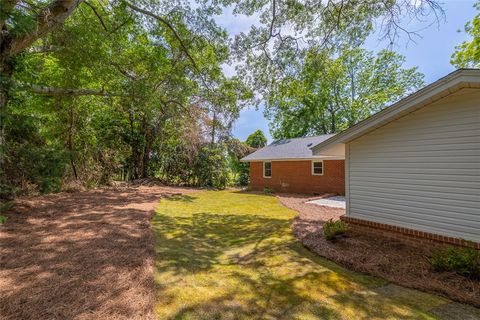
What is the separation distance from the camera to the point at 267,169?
1883 cm

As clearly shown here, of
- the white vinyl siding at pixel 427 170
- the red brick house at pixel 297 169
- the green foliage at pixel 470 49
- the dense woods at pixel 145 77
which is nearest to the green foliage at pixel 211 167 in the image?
the dense woods at pixel 145 77

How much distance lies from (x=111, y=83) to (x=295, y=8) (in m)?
8.97

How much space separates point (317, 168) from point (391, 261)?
36.9 ft

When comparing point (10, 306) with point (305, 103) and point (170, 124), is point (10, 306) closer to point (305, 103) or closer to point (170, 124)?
point (170, 124)

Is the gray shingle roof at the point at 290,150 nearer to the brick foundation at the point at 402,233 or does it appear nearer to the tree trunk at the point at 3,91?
the brick foundation at the point at 402,233

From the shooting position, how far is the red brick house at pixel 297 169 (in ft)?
48.5

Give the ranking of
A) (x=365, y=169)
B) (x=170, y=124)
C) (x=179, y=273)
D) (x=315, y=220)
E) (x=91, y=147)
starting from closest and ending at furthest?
(x=179, y=273), (x=365, y=169), (x=315, y=220), (x=91, y=147), (x=170, y=124)

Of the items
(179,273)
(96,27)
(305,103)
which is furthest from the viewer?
(305,103)

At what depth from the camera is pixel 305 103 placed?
30.5 m

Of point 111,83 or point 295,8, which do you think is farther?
point 111,83

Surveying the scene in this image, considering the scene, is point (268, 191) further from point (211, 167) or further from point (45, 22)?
point (45, 22)

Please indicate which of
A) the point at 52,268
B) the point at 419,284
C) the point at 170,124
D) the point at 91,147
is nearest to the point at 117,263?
the point at 52,268

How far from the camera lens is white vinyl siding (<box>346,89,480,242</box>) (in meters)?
4.48

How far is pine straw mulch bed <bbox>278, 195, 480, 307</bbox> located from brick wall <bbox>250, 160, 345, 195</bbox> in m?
8.64
